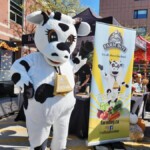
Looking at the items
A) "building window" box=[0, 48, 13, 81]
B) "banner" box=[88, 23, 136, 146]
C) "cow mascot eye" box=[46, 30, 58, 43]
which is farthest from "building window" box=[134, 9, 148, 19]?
"cow mascot eye" box=[46, 30, 58, 43]

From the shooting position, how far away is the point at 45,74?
3162 mm

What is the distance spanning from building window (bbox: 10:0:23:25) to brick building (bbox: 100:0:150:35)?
20329 millimetres

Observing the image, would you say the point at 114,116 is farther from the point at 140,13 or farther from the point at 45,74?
the point at 140,13

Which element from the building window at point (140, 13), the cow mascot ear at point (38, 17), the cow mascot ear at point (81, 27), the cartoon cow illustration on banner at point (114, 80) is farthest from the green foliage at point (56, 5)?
the building window at point (140, 13)

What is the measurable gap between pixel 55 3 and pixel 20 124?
13.2 meters

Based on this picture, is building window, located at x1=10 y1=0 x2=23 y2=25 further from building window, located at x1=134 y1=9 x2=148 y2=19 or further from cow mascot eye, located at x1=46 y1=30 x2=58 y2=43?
Result: building window, located at x1=134 y1=9 x2=148 y2=19

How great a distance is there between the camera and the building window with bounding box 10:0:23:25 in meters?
17.8

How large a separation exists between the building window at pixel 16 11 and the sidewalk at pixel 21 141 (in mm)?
13653

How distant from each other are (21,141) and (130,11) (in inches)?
1423

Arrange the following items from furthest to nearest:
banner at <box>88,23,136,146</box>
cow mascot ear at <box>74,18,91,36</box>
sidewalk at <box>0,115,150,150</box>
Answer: sidewalk at <box>0,115,150,150</box> < banner at <box>88,23,136,146</box> < cow mascot ear at <box>74,18,91,36</box>

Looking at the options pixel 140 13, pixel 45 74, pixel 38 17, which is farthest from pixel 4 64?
pixel 140 13

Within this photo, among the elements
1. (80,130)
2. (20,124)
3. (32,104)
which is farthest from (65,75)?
(20,124)

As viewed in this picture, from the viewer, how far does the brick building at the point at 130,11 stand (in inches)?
1433

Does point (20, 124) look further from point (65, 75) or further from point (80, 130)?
point (65, 75)
